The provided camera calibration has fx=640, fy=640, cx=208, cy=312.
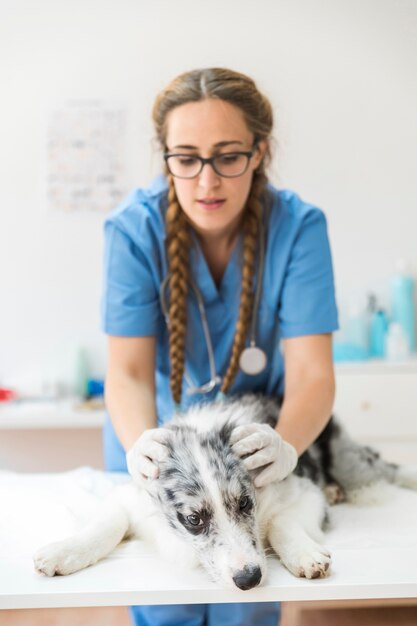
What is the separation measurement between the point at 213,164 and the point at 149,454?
58cm

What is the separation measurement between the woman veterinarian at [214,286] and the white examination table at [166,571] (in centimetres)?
19

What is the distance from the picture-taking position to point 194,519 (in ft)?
3.40

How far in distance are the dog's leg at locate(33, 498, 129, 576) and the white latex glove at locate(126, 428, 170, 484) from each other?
0.08 m

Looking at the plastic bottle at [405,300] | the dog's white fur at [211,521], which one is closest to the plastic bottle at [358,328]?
the plastic bottle at [405,300]

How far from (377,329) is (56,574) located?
199 centimetres

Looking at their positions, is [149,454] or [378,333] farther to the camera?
[378,333]

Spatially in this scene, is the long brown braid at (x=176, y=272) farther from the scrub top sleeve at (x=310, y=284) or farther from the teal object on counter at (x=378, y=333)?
the teal object on counter at (x=378, y=333)

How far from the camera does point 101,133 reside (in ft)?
8.94

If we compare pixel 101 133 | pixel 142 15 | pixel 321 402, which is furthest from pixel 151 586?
pixel 101 133

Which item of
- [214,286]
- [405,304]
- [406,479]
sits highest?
[214,286]

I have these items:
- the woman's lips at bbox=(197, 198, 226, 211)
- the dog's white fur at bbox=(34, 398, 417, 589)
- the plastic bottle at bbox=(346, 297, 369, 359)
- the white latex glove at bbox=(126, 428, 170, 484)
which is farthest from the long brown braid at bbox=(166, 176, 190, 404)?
the plastic bottle at bbox=(346, 297, 369, 359)

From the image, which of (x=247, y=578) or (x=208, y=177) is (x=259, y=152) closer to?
(x=208, y=177)

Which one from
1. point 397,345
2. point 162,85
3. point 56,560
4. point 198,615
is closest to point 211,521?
point 56,560

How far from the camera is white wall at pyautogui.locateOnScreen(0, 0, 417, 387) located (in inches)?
63.6
